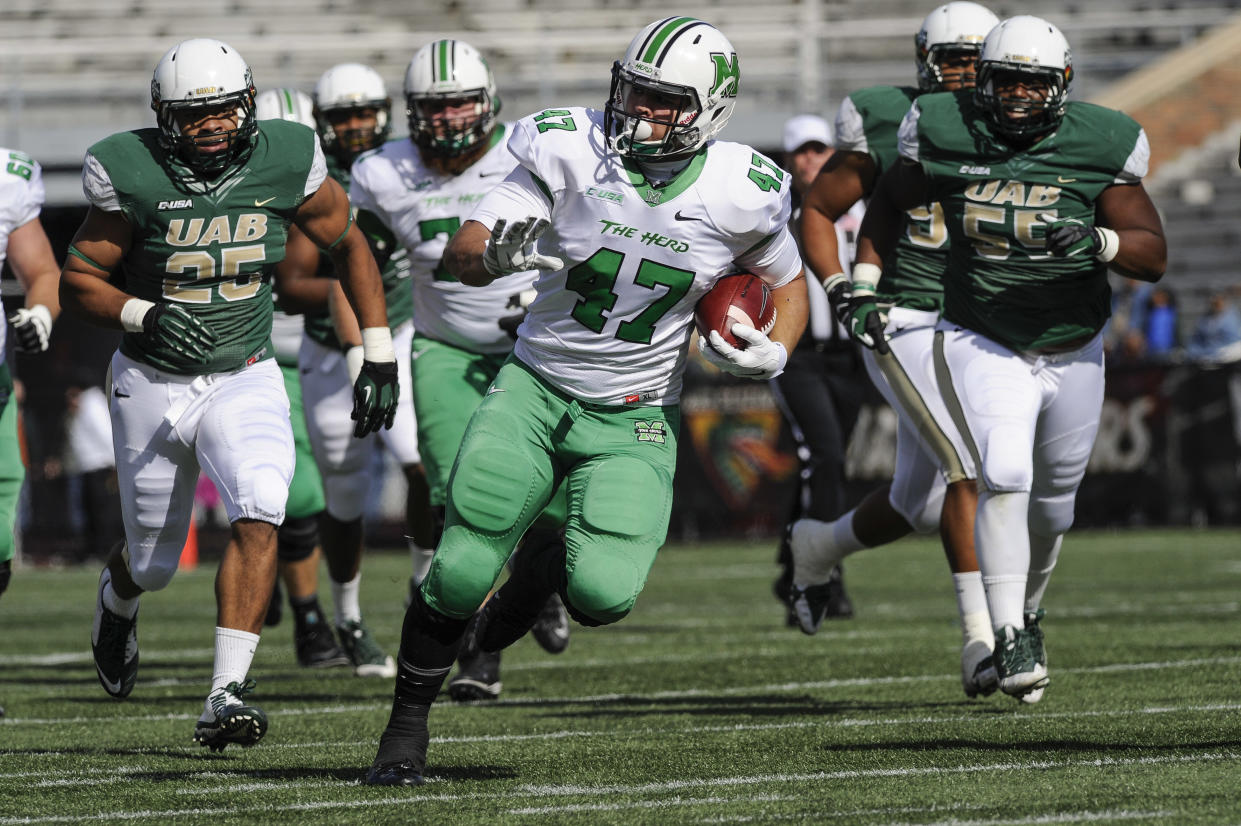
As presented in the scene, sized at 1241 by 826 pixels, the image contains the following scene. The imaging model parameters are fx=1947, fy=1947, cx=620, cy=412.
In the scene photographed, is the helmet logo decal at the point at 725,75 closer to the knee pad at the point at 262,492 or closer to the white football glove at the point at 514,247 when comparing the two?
the white football glove at the point at 514,247

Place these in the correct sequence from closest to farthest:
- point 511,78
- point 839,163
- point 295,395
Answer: point 839,163 → point 295,395 → point 511,78

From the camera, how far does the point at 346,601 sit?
6840mm

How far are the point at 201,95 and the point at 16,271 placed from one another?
148cm

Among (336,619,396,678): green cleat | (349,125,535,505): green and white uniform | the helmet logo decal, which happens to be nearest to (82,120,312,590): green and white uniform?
(349,125,535,505): green and white uniform

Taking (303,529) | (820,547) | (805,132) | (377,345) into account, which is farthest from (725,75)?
(805,132)

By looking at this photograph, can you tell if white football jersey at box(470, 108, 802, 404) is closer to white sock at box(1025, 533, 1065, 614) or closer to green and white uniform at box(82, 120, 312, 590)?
green and white uniform at box(82, 120, 312, 590)

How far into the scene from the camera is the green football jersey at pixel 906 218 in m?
5.97

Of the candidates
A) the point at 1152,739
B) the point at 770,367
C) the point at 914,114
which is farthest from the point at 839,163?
the point at 1152,739

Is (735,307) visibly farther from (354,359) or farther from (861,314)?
(354,359)

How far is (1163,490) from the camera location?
539 inches

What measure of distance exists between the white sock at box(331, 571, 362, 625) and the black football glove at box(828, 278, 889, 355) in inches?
87.7

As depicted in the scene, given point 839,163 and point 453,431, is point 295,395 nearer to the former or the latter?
point 453,431

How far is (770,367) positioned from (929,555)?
A: 845 cm

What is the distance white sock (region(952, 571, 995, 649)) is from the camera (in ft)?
17.5
